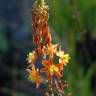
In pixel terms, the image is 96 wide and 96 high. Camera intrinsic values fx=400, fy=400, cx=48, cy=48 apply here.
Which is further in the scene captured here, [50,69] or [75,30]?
[75,30]

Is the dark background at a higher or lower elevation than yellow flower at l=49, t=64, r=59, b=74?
higher

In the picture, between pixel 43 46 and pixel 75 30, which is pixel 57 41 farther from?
pixel 43 46

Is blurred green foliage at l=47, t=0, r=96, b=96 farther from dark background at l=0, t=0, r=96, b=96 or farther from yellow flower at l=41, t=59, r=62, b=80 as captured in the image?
yellow flower at l=41, t=59, r=62, b=80

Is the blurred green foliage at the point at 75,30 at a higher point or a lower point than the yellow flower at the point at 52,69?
higher

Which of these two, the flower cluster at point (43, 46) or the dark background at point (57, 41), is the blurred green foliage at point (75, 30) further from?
the flower cluster at point (43, 46)

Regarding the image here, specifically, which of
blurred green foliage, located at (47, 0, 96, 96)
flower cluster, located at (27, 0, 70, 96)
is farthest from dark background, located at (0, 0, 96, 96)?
flower cluster, located at (27, 0, 70, 96)

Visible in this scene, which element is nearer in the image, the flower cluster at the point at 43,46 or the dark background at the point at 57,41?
the flower cluster at the point at 43,46

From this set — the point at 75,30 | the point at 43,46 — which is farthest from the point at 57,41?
the point at 43,46

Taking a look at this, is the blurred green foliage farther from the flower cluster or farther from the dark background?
the flower cluster

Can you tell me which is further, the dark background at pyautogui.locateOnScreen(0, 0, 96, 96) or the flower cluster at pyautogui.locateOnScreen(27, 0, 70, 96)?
the dark background at pyautogui.locateOnScreen(0, 0, 96, 96)

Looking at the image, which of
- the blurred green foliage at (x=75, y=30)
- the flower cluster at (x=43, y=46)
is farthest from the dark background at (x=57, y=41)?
the flower cluster at (x=43, y=46)

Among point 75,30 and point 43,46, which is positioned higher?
point 75,30
